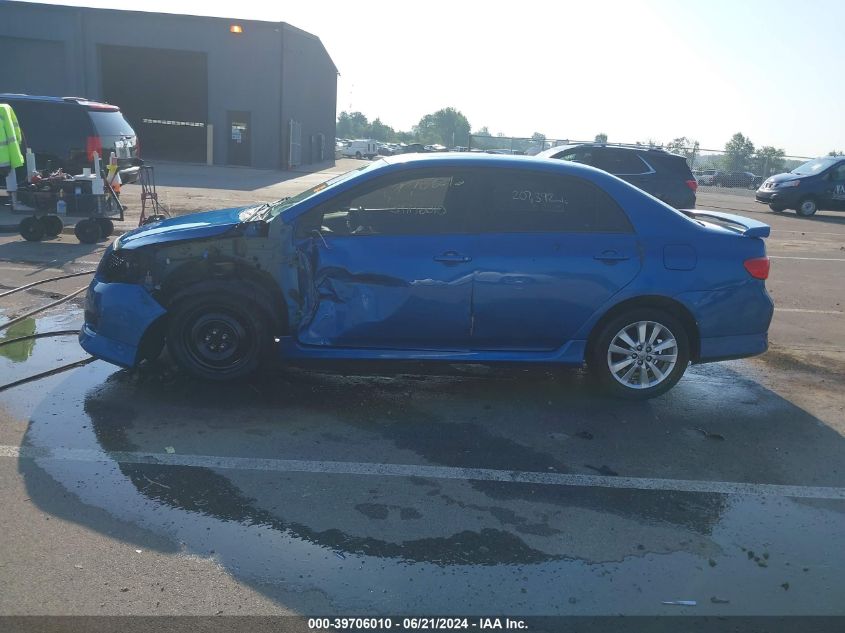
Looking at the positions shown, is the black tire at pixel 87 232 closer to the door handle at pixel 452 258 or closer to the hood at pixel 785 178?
the door handle at pixel 452 258

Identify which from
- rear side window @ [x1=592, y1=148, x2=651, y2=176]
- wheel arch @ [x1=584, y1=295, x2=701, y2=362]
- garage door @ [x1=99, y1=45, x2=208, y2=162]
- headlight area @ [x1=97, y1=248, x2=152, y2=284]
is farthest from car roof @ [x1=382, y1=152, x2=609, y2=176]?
garage door @ [x1=99, y1=45, x2=208, y2=162]

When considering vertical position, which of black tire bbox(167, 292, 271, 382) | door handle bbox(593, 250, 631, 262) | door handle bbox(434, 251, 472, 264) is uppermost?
door handle bbox(593, 250, 631, 262)

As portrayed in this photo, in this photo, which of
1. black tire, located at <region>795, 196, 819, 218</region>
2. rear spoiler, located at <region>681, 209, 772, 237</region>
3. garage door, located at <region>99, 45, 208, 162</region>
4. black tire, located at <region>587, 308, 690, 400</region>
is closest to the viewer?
black tire, located at <region>587, 308, 690, 400</region>

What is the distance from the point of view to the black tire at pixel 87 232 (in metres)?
11.1

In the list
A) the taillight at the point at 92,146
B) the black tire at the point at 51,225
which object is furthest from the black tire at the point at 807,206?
the black tire at the point at 51,225

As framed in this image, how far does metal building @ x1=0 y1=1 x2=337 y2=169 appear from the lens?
98.9ft

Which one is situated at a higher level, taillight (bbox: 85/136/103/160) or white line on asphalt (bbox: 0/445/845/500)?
taillight (bbox: 85/136/103/160)

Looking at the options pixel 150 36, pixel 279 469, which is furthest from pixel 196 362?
pixel 150 36

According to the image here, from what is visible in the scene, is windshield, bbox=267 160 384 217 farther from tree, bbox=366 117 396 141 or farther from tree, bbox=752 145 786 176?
tree, bbox=366 117 396 141

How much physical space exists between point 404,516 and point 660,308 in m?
2.71

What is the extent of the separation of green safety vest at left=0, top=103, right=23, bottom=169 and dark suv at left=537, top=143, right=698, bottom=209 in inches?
364

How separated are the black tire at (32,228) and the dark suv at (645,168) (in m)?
9.07

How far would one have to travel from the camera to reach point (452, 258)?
5.29 meters

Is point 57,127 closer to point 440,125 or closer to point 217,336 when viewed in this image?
point 217,336
